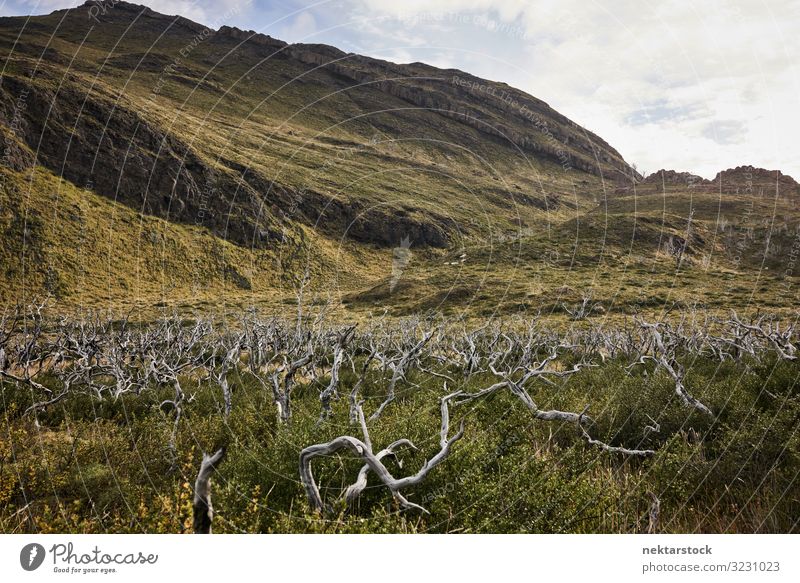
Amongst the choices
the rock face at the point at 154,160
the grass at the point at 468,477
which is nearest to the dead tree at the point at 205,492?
the grass at the point at 468,477

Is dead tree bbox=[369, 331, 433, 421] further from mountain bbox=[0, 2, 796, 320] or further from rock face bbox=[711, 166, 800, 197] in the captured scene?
rock face bbox=[711, 166, 800, 197]

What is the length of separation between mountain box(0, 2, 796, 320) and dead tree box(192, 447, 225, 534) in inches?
1260

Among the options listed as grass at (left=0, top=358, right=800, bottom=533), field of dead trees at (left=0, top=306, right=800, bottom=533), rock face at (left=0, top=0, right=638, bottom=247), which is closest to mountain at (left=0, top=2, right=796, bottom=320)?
rock face at (left=0, top=0, right=638, bottom=247)

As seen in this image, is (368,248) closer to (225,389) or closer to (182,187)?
(182,187)

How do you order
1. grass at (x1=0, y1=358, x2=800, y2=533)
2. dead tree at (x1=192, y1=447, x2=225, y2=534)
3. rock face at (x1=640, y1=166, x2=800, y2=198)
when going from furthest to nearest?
1. rock face at (x1=640, y1=166, x2=800, y2=198)
2. grass at (x1=0, y1=358, x2=800, y2=533)
3. dead tree at (x1=192, y1=447, x2=225, y2=534)

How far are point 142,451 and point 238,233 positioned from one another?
91.8m

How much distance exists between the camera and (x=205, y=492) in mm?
2596

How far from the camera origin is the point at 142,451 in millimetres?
7062

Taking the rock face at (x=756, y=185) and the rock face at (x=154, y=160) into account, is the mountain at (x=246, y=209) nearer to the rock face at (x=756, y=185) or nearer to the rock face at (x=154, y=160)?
the rock face at (x=154, y=160)

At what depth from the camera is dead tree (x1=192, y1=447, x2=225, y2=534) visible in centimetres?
244

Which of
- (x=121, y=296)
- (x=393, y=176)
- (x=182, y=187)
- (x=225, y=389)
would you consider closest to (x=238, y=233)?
(x=182, y=187)
